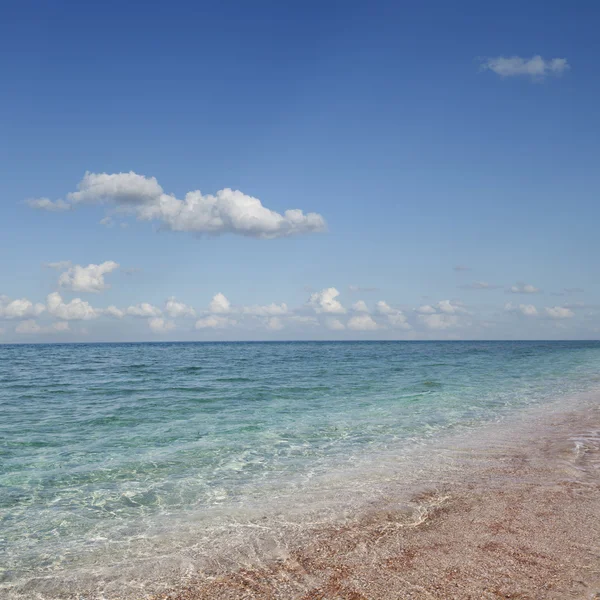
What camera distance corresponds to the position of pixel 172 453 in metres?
12.4

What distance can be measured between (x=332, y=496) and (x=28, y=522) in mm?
5290

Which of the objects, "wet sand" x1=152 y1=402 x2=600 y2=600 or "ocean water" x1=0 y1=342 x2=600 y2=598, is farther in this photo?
"ocean water" x1=0 y1=342 x2=600 y2=598

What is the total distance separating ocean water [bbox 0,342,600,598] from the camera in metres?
7.24

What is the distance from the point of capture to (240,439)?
14125mm

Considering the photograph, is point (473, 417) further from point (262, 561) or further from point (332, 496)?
point (262, 561)

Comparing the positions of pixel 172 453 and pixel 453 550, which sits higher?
pixel 453 550

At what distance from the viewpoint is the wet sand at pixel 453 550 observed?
5.57 m

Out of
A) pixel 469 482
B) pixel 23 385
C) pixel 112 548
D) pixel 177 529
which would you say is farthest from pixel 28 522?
pixel 23 385

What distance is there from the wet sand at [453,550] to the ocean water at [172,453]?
4.18ft

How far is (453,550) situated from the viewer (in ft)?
21.3

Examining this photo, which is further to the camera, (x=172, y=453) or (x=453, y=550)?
(x=172, y=453)

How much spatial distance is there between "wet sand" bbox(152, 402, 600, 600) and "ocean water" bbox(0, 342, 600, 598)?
50.2 inches

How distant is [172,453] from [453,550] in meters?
8.07

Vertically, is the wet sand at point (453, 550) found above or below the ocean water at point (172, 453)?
above
